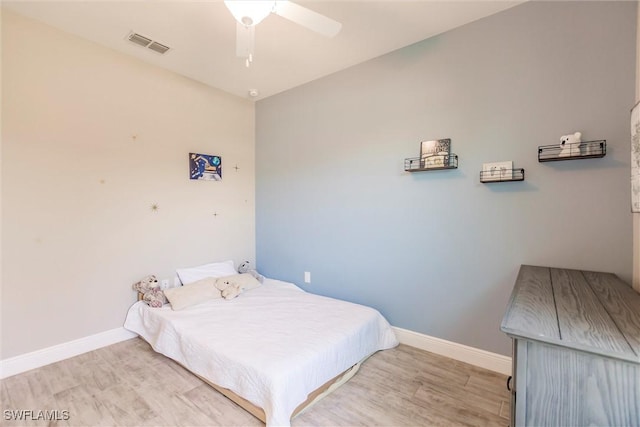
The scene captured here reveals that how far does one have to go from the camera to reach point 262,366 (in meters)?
1.67

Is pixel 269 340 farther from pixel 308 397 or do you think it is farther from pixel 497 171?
pixel 497 171

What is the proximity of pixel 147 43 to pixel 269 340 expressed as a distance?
2.62 metres

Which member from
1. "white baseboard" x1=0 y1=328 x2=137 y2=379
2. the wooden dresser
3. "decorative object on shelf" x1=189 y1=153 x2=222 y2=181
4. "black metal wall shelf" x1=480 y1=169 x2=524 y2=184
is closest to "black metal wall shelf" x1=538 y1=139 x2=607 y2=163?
"black metal wall shelf" x1=480 y1=169 x2=524 y2=184

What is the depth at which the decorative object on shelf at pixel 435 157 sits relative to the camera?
7.55 feet

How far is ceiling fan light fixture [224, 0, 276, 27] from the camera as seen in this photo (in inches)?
54.4

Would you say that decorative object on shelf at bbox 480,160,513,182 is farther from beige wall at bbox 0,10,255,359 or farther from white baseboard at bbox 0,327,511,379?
beige wall at bbox 0,10,255,359

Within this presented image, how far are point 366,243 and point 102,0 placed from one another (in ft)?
9.02

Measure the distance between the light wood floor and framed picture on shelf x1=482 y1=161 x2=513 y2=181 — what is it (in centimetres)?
143

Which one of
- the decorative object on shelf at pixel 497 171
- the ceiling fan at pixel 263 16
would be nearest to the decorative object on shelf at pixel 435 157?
the decorative object on shelf at pixel 497 171

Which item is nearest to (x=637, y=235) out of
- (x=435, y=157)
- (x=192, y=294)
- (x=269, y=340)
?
(x=435, y=157)

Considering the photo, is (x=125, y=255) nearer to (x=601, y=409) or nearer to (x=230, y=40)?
(x=230, y=40)

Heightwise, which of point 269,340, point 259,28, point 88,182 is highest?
point 259,28

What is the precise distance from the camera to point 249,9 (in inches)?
55.5

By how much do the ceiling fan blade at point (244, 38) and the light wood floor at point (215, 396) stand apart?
2.18m
